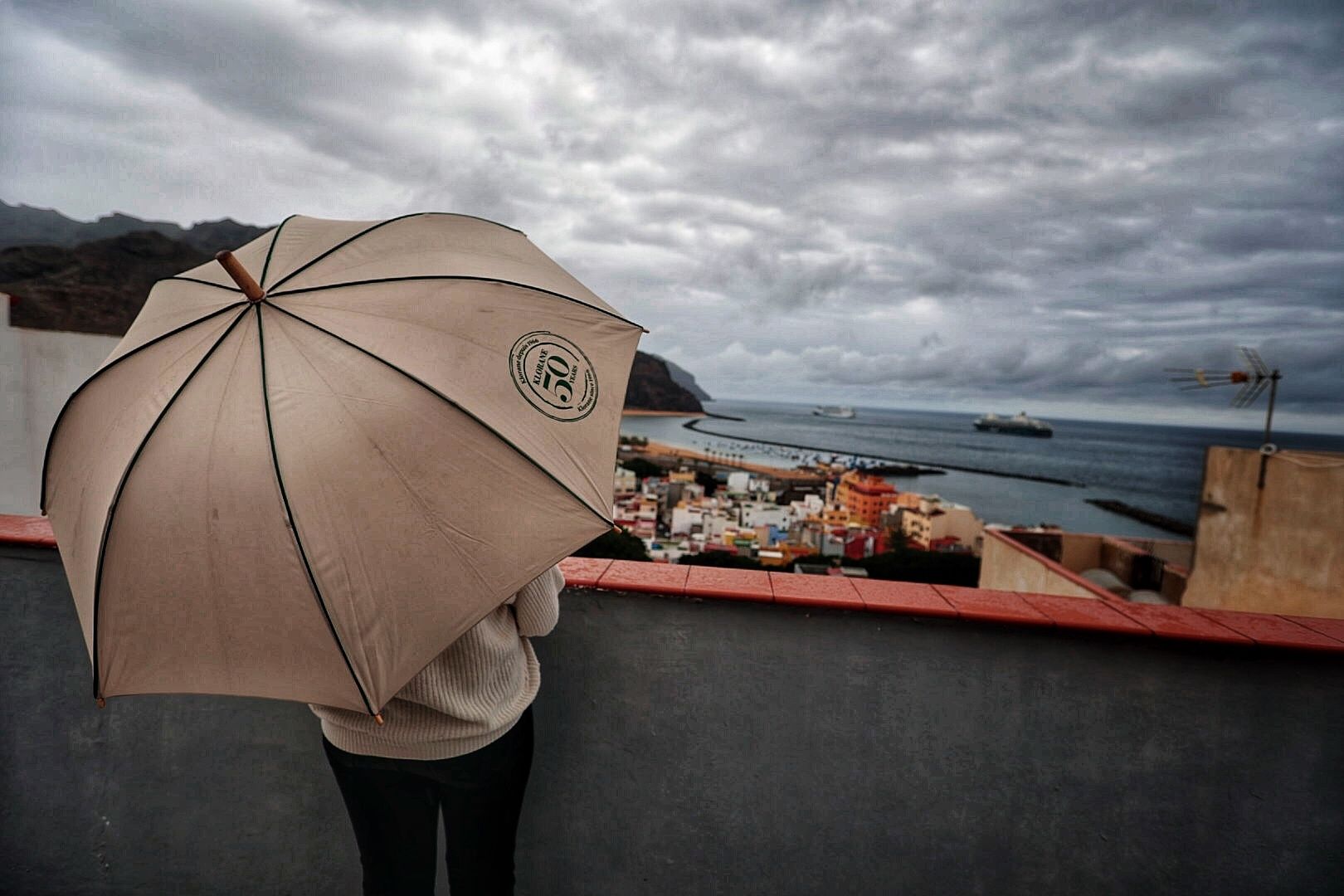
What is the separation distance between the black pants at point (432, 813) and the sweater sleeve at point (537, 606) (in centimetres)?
22

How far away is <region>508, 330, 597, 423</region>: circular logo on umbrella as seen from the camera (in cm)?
98

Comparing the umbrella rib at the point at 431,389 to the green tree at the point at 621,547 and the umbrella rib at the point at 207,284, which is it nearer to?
the umbrella rib at the point at 207,284

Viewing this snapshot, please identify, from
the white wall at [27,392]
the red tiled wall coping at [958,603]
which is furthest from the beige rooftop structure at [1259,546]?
the white wall at [27,392]

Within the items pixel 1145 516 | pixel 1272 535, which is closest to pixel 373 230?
pixel 1272 535

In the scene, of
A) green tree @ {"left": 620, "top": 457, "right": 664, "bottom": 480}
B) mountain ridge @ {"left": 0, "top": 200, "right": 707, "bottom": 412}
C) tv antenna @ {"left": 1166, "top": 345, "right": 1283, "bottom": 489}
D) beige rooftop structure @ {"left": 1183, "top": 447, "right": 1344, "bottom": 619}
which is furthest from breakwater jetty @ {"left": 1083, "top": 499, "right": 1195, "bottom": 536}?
tv antenna @ {"left": 1166, "top": 345, "right": 1283, "bottom": 489}

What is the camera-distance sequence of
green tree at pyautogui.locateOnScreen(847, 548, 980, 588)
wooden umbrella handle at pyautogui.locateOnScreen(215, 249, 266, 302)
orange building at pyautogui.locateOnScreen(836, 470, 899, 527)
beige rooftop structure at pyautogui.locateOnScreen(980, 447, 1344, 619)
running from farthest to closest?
orange building at pyautogui.locateOnScreen(836, 470, 899, 527) < green tree at pyautogui.locateOnScreen(847, 548, 980, 588) < beige rooftop structure at pyautogui.locateOnScreen(980, 447, 1344, 619) < wooden umbrella handle at pyautogui.locateOnScreen(215, 249, 266, 302)

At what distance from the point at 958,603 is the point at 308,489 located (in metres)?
1.35

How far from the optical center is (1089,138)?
43.5m

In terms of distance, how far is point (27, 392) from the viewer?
1195 cm

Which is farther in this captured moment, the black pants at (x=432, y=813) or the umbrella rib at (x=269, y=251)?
the black pants at (x=432, y=813)

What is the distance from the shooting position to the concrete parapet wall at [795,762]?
1.42 m

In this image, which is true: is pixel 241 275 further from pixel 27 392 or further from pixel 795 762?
pixel 27 392

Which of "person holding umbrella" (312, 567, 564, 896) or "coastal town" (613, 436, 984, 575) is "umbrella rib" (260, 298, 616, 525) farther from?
"coastal town" (613, 436, 984, 575)

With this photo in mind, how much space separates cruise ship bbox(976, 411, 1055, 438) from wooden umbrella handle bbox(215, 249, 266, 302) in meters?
142
